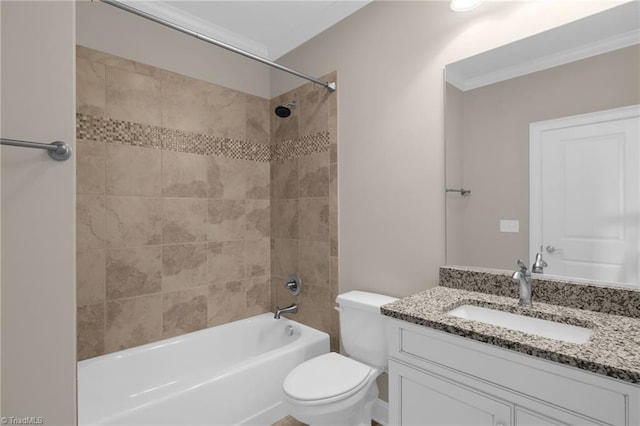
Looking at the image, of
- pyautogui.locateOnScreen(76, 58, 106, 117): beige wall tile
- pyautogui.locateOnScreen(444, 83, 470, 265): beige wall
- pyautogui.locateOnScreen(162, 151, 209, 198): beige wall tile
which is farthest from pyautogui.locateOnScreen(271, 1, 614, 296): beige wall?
pyautogui.locateOnScreen(76, 58, 106, 117): beige wall tile

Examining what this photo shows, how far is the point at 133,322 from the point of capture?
2025mm

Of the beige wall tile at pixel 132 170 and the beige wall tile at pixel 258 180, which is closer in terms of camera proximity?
the beige wall tile at pixel 132 170

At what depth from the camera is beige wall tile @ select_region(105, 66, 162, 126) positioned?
1941 mm

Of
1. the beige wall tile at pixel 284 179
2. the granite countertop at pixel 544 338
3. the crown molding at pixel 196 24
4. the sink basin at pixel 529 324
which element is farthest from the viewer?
the beige wall tile at pixel 284 179

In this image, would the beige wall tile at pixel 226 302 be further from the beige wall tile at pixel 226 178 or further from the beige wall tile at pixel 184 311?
the beige wall tile at pixel 226 178

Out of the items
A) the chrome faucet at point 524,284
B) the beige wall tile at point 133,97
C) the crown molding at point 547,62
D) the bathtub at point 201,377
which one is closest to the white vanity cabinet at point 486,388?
the chrome faucet at point 524,284

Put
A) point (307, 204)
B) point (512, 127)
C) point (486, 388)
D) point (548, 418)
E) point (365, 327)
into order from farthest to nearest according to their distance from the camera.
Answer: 1. point (307, 204)
2. point (365, 327)
3. point (512, 127)
4. point (486, 388)
5. point (548, 418)

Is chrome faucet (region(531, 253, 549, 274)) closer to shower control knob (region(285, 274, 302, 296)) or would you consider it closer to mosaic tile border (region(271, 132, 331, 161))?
mosaic tile border (region(271, 132, 331, 161))

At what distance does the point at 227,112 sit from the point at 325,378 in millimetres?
1999

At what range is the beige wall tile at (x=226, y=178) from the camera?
2377 mm

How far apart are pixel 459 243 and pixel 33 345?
1.73 meters

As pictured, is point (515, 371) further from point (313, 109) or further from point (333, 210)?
point (313, 109)

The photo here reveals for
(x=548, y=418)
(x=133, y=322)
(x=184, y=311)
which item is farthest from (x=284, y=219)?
(x=548, y=418)

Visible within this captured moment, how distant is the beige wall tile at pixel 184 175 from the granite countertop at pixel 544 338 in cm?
165
